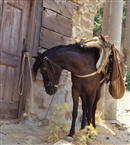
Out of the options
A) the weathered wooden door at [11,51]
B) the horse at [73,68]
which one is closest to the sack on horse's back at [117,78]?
the horse at [73,68]

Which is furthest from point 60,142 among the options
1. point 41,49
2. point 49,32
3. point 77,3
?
point 77,3

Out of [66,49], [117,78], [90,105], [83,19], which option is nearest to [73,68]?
[66,49]

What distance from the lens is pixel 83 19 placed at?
528 cm

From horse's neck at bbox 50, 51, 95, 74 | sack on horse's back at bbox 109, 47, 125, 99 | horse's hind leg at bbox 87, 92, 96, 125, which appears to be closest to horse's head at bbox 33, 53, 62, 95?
horse's neck at bbox 50, 51, 95, 74

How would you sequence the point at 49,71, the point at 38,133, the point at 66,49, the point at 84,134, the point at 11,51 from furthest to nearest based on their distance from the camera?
the point at 11,51, the point at 38,133, the point at 66,49, the point at 49,71, the point at 84,134

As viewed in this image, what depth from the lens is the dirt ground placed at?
11.2ft

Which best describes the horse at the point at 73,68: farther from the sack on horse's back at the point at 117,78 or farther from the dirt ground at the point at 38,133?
the dirt ground at the point at 38,133

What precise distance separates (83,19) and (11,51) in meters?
1.88

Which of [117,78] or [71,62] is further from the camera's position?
[117,78]

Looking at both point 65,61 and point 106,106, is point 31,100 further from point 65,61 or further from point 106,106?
point 106,106

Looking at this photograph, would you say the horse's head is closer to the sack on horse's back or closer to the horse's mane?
the horse's mane

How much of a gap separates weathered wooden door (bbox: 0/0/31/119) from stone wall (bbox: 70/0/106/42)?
1171 millimetres

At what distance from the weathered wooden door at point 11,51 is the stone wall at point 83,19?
1.17 m

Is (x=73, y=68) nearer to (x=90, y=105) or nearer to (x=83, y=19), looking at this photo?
(x=90, y=105)
